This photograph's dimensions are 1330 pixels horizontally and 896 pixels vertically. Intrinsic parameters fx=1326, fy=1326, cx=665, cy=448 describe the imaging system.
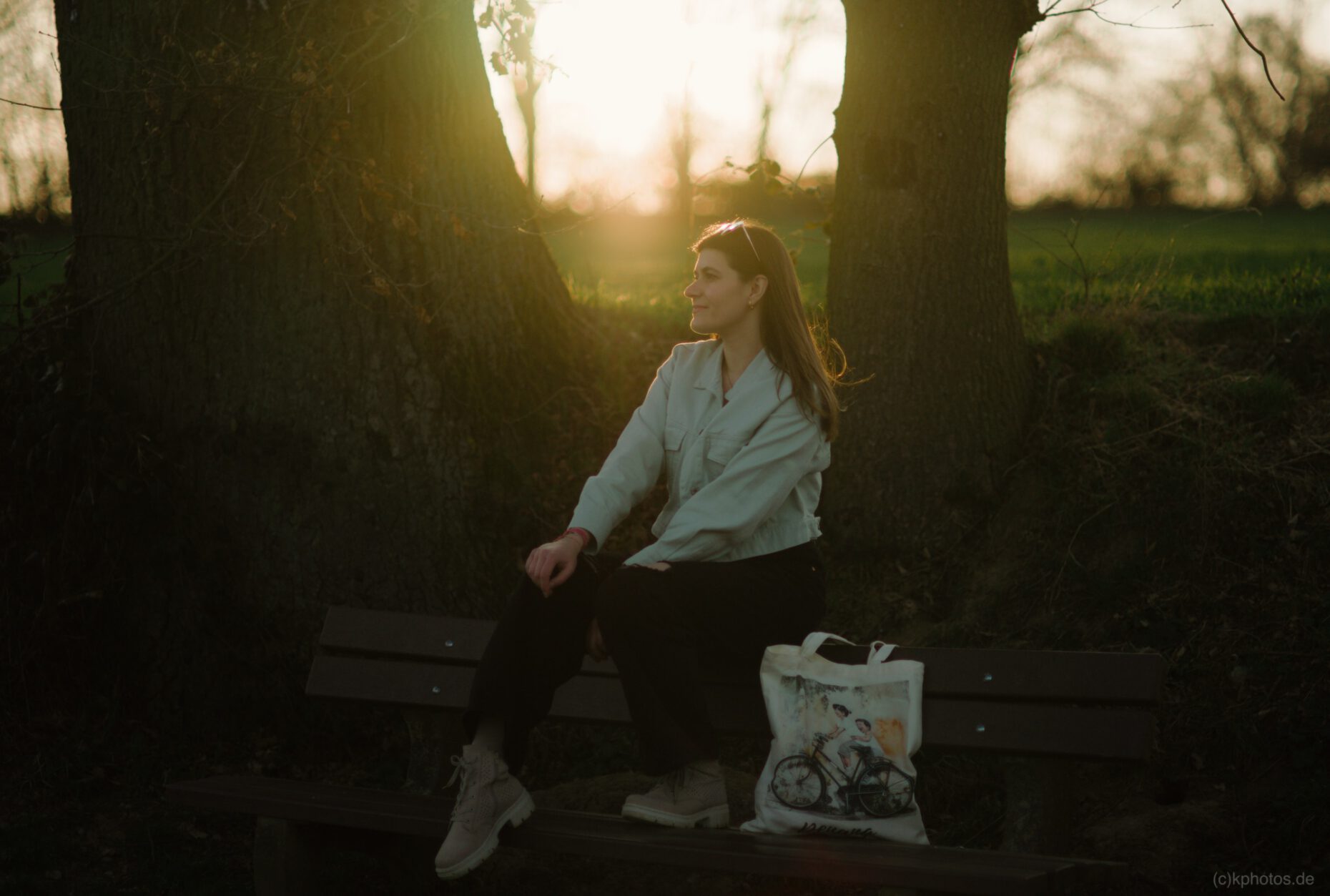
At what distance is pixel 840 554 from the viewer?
21.3ft

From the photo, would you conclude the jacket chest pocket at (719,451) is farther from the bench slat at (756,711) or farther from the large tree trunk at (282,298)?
the large tree trunk at (282,298)

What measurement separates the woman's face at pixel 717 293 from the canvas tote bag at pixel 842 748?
1.18 m

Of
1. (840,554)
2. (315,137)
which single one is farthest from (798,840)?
(315,137)

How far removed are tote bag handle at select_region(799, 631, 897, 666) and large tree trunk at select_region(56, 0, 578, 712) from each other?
255 cm

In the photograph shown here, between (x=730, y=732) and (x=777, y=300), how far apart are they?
1.42m

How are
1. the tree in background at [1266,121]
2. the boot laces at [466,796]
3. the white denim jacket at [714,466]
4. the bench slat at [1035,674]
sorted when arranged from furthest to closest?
the tree in background at [1266,121], the white denim jacket at [714,466], the boot laces at [466,796], the bench slat at [1035,674]

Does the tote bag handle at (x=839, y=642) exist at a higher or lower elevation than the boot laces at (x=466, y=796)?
higher

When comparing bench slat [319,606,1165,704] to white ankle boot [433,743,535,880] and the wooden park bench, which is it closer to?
the wooden park bench

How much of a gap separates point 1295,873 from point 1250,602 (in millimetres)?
1415

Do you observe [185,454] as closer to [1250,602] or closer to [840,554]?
[840,554]

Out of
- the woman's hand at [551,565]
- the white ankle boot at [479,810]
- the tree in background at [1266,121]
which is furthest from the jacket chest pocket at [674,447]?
the tree in background at [1266,121]

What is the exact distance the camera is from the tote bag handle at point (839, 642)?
379 cm

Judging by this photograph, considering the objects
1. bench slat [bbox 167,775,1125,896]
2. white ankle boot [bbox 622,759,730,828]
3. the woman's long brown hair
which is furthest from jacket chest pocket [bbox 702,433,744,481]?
bench slat [bbox 167,775,1125,896]

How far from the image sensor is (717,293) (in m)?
4.38
